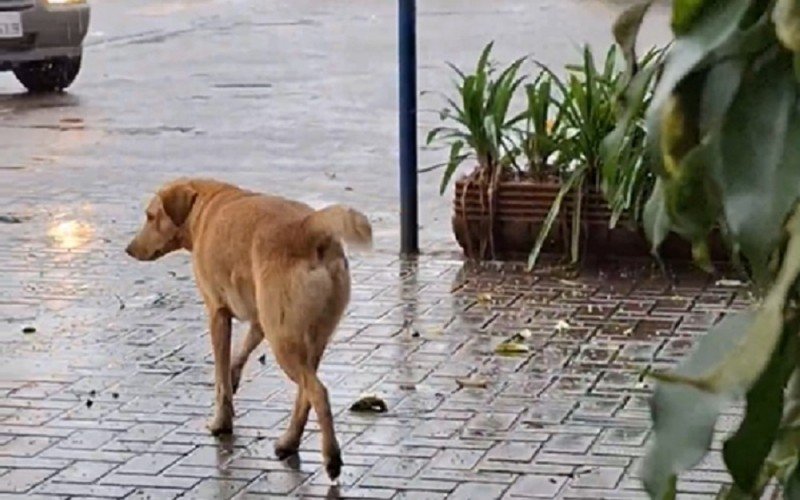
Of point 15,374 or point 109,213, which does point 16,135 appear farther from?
point 15,374

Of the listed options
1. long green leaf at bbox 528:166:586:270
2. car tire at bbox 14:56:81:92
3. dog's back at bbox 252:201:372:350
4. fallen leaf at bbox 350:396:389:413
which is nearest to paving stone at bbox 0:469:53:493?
dog's back at bbox 252:201:372:350

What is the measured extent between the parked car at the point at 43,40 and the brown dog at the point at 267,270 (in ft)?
39.1

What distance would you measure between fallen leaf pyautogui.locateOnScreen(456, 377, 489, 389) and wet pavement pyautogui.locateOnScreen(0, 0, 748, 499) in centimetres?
1

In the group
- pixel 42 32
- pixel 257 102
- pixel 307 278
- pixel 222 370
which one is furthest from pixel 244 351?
pixel 42 32

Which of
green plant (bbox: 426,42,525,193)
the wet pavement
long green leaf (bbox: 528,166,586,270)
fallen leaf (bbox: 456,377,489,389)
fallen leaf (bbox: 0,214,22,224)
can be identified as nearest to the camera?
the wet pavement

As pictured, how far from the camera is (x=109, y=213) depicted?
37.7ft

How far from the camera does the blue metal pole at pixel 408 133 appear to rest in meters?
9.82

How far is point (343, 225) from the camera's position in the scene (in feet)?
18.4

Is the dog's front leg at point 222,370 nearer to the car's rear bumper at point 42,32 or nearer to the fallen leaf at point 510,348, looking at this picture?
the fallen leaf at point 510,348

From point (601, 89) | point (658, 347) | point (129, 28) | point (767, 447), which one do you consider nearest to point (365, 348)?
point (658, 347)

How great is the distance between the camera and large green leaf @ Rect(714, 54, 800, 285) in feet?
3.99

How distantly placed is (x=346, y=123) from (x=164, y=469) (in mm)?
10330

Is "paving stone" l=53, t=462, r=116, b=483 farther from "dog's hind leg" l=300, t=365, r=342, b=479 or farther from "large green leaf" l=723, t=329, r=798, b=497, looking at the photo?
"large green leaf" l=723, t=329, r=798, b=497

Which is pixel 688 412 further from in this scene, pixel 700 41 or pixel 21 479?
pixel 21 479
